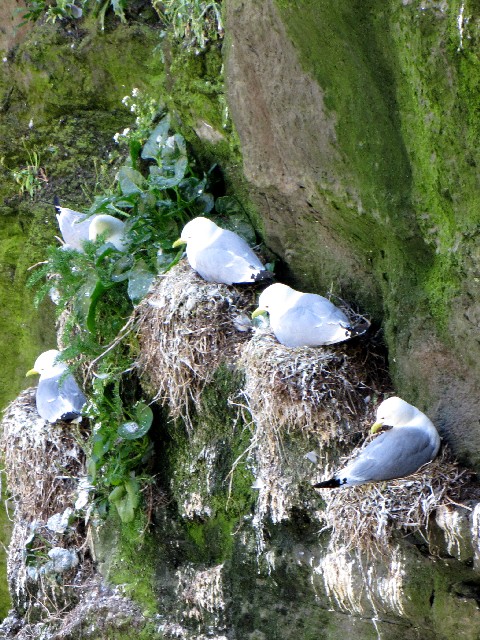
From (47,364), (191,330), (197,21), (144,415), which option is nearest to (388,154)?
(191,330)

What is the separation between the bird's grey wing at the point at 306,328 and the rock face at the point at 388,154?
0.23 meters

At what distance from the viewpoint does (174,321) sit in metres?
3.98

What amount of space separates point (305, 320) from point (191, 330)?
645 mm

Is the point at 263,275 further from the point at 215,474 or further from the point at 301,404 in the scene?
the point at 215,474

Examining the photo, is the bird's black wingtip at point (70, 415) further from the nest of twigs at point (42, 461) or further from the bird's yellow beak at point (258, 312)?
the bird's yellow beak at point (258, 312)

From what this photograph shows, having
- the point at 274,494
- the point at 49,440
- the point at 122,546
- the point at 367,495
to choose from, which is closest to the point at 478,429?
the point at 367,495

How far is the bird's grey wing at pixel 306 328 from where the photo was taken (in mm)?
3490

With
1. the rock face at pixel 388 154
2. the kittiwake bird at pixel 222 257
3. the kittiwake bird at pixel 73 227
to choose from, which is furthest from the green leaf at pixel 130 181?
the rock face at pixel 388 154

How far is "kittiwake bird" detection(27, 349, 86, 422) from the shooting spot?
4559 millimetres

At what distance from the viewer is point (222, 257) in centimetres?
395

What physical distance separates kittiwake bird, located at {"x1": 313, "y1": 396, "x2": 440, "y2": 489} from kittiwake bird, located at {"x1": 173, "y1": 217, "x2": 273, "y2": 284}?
1027 mm

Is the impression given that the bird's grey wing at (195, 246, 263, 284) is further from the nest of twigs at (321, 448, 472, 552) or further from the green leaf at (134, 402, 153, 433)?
the nest of twigs at (321, 448, 472, 552)

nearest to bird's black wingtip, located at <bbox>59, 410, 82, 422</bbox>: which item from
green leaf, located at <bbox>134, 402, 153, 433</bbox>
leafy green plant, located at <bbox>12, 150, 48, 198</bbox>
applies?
green leaf, located at <bbox>134, 402, 153, 433</bbox>

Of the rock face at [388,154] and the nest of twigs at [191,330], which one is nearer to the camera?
the rock face at [388,154]
